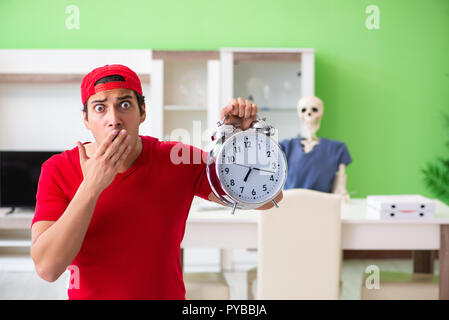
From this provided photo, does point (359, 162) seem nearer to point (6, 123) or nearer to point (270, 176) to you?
point (6, 123)

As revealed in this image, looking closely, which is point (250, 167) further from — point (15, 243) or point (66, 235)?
point (15, 243)

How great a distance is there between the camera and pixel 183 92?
408 cm

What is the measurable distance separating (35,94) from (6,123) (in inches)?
14.6

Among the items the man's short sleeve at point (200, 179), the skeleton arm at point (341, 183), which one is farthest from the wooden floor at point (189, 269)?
the man's short sleeve at point (200, 179)

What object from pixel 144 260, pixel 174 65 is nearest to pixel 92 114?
pixel 144 260

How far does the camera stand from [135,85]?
990 mm

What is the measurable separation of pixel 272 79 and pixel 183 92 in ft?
2.55

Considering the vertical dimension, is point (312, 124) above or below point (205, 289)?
above

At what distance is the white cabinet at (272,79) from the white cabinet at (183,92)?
0.12m

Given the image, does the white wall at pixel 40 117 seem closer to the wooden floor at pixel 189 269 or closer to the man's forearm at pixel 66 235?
the wooden floor at pixel 189 269

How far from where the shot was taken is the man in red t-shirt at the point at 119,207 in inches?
35.0

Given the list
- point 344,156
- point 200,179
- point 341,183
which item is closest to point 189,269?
point 341,183

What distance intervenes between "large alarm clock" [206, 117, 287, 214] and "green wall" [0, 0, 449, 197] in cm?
356

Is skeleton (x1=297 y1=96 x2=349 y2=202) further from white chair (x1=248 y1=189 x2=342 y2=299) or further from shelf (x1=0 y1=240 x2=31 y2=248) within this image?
shelf (x1=0 y1=240 x2=31 y2=248)
